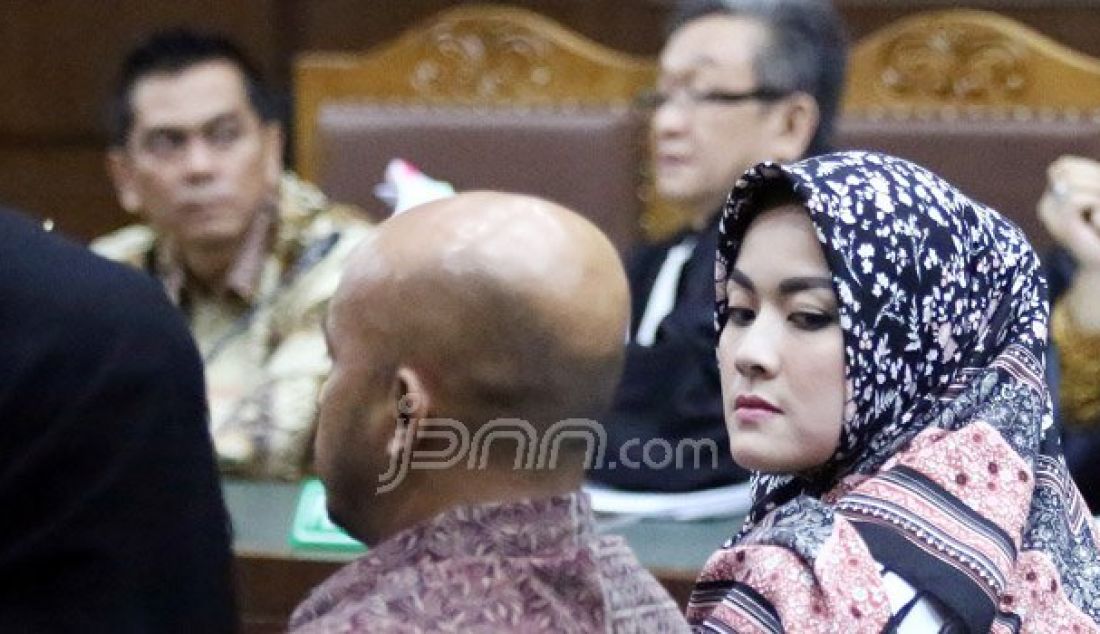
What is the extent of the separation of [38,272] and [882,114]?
79.1 inches

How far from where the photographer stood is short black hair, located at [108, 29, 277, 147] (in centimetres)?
296

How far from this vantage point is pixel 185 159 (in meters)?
2.88

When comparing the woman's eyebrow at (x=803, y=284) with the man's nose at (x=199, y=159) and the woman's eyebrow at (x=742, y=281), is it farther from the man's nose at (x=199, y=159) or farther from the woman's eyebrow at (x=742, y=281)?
the man's nose at (x=199, y=159)

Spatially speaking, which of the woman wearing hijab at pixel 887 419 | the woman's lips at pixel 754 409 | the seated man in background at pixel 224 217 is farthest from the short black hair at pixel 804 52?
the woman's lips at pixel 754 409

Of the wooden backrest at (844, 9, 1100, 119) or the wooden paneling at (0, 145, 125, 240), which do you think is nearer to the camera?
the wooden backrest at (844, 9, 1100, 119)

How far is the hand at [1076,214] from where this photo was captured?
96.4 inches

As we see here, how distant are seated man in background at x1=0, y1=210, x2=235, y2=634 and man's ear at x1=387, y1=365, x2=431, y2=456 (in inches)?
9.2

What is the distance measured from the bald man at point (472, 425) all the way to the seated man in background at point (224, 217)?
1.43 metres

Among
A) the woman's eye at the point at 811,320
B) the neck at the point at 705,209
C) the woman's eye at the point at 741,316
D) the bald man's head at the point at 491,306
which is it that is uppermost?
the bald man's head at the point at 491,306

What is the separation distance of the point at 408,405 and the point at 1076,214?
60.3 inches

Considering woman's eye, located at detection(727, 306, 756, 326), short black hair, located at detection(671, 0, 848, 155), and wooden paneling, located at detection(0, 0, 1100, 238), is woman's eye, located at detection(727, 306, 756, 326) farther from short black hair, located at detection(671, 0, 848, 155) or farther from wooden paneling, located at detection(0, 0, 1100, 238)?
wooden paneling, located at detection(0, 0, 1100, 238)

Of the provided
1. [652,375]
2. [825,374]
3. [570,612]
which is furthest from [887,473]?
[652,375]

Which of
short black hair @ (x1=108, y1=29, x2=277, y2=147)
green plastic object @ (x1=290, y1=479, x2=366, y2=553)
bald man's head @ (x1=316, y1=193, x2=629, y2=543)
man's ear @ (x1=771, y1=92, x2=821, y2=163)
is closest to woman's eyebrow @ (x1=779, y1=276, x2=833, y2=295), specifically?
bald man's head @ (x1=316, y1=193, x2=629, y2=543)

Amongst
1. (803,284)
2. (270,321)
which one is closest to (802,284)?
(803,284)
